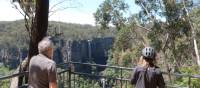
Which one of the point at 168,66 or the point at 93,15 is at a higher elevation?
the point at 93,15

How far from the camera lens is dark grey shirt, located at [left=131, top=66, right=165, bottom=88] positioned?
14.9 feet

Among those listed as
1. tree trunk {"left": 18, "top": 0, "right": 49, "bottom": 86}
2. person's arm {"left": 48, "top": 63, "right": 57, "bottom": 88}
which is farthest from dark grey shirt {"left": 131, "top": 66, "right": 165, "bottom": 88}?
tree trunk {"left": 18, "top": 0, "right": 49, "bottom": 86}

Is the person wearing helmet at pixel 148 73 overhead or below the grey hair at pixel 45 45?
below

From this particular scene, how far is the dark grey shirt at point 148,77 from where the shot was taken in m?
4.54

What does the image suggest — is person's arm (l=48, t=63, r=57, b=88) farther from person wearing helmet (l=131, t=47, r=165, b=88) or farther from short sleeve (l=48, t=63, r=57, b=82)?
person wearing helmet (l=131, t=47, r=165, b=88)

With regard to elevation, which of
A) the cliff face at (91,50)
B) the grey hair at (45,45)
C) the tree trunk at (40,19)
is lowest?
the cliff face at (91,50)

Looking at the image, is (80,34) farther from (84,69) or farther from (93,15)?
(84,69)

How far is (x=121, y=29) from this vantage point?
28.2 m

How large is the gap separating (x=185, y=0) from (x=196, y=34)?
2.68m

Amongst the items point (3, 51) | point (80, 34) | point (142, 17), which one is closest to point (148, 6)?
point (142, 17)

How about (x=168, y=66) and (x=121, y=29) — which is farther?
(x=121, y=29)

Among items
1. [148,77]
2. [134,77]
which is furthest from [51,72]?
[148,77]

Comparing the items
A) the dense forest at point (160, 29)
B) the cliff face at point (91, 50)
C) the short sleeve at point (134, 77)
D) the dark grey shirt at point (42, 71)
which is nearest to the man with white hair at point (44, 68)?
the dark grey shirt at point (42, 71)

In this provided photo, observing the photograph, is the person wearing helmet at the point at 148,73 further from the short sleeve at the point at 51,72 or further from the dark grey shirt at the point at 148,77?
the short sleeve at the point at 51,72
